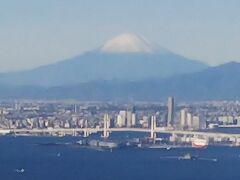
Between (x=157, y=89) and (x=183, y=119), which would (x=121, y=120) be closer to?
(x=183, y=119)

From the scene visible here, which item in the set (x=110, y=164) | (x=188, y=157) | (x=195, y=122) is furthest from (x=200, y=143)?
(x=195, y=122)

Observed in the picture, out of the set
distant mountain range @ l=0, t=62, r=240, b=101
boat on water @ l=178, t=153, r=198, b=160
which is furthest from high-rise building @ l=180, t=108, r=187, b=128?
distant mountain range @ l=0, t=62, r=240, b=101

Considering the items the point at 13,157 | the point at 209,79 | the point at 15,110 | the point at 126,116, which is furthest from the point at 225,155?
the point at 209,79

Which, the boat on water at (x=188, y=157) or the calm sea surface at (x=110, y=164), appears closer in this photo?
the calm sea surface at (x=110, y=164)

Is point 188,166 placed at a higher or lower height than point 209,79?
lower

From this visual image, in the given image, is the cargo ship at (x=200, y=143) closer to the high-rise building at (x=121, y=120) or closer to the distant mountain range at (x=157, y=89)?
the high-rise building at (x=121, y=120)

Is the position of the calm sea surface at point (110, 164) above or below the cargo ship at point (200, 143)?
below

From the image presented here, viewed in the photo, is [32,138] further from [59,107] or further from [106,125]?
[59,107]

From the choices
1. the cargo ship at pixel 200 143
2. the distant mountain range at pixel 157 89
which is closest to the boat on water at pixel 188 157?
the cargo ship at pixel 200 143
